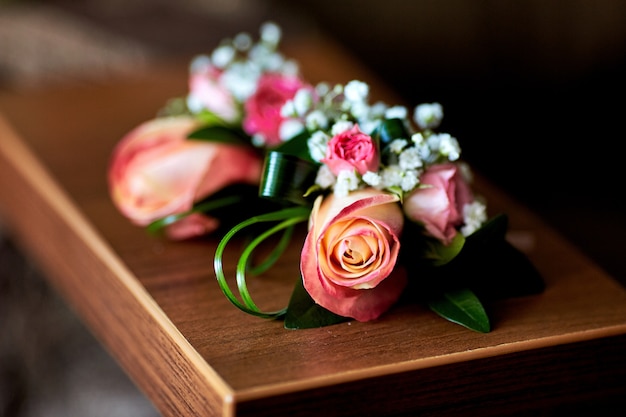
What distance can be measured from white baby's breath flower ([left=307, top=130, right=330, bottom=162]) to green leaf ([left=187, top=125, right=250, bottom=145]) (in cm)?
17

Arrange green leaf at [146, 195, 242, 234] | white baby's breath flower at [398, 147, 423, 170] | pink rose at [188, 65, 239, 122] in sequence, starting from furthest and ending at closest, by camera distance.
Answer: pink rose at [188, 65, 239, 122] < green leaf at [146, 195, 242, 234] < white baby's breath flower at [398, 147, 423, 170]

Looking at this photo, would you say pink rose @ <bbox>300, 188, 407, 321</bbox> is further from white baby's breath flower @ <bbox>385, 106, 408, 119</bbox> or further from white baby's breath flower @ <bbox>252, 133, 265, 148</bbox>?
white baby's breath flower @ <bbox>252, 133, 265, 148</bbox>

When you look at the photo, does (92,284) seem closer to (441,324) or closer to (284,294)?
(284,294)

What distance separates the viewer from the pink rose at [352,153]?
0.71 meters

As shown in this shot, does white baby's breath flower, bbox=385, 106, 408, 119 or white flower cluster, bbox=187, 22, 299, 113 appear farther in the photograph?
white flower cluster, bbox=187, 22, 299, 113

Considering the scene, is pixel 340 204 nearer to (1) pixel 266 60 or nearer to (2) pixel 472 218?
(2) pixel 472 218

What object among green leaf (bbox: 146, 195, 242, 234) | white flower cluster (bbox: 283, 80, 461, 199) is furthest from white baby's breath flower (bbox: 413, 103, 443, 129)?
green leaf (bbox: 146, 195, 242, 234)

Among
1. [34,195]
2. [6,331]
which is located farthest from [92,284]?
[6,331]

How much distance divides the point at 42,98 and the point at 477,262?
0.85 meters

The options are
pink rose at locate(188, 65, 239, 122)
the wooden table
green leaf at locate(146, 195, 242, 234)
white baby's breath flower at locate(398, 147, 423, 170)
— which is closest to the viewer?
the wooden table

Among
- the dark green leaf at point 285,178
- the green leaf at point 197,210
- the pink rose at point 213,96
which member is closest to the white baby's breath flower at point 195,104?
the pink rose at point 213,96

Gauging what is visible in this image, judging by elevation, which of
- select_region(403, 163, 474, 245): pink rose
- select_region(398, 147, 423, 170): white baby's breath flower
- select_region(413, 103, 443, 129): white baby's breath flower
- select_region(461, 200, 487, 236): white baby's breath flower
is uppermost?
select_region(413, 103, 443, 129): white baby's breath flower

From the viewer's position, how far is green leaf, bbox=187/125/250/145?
0.89m

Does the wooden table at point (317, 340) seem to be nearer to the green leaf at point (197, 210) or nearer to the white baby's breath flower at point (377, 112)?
the green leaf at point (197, 210)
